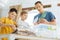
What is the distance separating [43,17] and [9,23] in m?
0.29

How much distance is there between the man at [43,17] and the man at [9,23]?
7.5 inches

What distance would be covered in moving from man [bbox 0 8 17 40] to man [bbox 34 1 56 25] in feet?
0.62

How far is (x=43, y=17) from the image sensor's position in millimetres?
971

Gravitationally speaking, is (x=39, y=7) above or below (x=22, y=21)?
above

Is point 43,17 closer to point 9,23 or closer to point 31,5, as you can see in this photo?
point 31,5

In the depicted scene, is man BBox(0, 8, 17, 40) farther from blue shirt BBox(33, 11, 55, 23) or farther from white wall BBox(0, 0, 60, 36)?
blue shirt BBox(33, 11, 55, 23)

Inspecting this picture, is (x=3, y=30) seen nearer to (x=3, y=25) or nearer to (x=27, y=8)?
(x=3, y=25)

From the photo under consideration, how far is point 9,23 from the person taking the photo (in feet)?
3.50

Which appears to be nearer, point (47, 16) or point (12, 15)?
point (47, 16)

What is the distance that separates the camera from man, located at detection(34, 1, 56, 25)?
0.94m

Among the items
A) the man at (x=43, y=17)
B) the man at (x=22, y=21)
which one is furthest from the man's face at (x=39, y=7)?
the man at (x=22, y=21)

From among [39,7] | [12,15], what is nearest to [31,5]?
[39,7]

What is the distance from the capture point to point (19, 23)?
104cm

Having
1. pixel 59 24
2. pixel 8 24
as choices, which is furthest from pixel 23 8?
pixel 59 24
